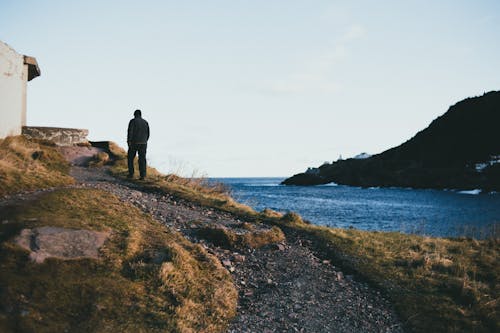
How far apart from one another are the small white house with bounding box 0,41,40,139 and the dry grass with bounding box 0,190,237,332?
11828mm

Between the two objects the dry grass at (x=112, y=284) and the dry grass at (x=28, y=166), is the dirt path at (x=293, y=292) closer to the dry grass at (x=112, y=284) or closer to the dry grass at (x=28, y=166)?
the dry grass at (x=112, y=284)

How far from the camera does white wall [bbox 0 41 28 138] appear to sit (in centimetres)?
1845

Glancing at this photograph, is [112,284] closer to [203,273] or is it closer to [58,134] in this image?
[203,273]

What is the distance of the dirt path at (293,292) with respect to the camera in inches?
299

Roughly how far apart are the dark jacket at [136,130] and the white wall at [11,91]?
6.52 m

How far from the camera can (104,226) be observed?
913 centimetres

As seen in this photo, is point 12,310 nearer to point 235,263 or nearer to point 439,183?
point 235,263

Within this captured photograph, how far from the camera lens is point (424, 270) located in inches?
417

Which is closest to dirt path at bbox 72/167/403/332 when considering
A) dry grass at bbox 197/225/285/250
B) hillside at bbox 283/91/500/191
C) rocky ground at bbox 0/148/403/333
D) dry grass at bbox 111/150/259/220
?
rocky ground at bbox 0/148/403/333

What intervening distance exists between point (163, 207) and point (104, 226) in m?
4.31

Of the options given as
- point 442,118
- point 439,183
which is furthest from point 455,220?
point 442,118

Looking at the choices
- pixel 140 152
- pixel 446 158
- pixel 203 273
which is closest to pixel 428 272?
pixel 203 273

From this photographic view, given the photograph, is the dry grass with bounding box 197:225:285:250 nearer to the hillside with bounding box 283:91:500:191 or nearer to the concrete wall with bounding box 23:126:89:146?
the concrete wall with bounding box 23:126:89:146

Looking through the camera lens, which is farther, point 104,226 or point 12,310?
point 104,226
